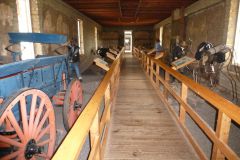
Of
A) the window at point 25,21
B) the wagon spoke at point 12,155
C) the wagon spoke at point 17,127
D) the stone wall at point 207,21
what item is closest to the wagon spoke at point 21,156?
the wagon spoke at point 12,155

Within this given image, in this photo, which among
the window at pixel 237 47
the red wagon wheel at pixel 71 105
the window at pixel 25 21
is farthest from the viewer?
the window at pixel 237 47

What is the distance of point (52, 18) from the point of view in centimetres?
719

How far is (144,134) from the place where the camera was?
3115 millimetres

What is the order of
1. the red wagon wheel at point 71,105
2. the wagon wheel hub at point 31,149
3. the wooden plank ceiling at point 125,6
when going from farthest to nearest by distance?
1. the wooden plank ceiling at point 125,6
2. the red wagon wheel at point 71,105
3. the wagon wheel hub at point 31,149

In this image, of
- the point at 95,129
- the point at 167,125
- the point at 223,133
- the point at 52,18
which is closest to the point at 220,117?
the point at 223,133

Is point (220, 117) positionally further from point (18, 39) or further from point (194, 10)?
point (194, 10)

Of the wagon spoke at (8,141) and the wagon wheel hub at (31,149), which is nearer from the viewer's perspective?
the wagon spoke at (8,141)

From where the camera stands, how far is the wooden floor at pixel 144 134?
2592 mm

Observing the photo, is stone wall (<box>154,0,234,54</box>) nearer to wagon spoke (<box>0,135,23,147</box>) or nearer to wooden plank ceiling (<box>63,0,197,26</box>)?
wooden plank ceiling (<box>63,0,197,26</box>)

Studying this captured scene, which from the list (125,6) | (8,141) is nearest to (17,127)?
(8,141)

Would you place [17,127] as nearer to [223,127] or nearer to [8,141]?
[8,141]

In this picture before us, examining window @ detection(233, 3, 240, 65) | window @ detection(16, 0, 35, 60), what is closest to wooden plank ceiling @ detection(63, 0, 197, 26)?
window @ detection(16, 0, 35, 60)

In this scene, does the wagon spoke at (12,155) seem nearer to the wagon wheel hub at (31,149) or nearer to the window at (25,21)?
the wagon wheel hub at (31,149)

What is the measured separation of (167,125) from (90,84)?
15.0 feet
